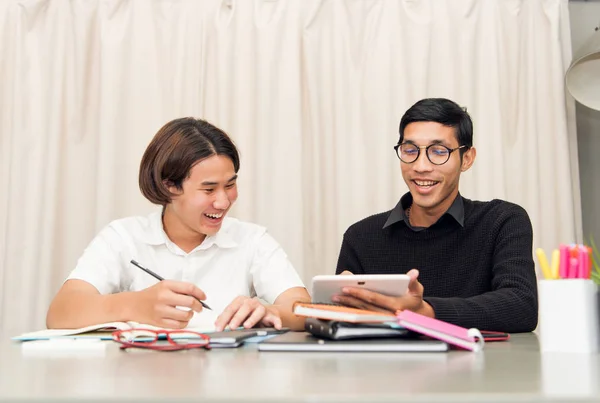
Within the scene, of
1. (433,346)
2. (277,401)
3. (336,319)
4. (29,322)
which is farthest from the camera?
(29,322)

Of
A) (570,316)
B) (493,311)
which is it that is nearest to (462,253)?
(493,311)

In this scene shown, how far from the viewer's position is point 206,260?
1.99m

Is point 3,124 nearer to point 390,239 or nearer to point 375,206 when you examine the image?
point 375,206

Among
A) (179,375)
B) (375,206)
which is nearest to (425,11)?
(375,206)

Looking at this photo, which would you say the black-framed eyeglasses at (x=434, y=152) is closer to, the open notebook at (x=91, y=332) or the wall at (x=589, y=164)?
the open notebook at (x=91, y=332)

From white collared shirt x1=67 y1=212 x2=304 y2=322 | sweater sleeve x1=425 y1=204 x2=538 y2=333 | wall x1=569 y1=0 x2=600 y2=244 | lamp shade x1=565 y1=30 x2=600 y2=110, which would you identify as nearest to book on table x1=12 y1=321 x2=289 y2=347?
sweater sleeve x1=425 y1=204 x2=538 y2=333

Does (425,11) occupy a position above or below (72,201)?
above

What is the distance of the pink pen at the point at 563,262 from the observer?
1030mm

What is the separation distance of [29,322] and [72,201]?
22.0 inches

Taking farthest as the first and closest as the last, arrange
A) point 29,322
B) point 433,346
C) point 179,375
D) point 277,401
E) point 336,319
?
point 29,322 < point 336,319 < point 433,346 < point 179,375 < point 277,401

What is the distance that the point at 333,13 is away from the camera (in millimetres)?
3014

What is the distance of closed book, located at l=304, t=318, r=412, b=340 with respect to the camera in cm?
104

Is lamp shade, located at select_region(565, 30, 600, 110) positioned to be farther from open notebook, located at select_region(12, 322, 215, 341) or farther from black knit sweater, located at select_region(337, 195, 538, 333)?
open notebook, located at select_region(12, 322, 215, 341)

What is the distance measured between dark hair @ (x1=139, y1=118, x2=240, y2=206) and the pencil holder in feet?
3.66
